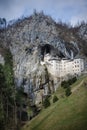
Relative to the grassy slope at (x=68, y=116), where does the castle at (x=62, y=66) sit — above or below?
above

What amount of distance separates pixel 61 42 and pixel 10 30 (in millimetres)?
35527

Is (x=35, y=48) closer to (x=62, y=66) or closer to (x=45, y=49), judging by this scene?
(x=45, y=49)

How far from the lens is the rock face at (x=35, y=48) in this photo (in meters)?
133

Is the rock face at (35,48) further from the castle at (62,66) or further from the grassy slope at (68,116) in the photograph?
the grassy slope at (68,116)

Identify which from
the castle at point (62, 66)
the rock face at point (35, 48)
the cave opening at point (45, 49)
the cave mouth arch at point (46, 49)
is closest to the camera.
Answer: the rock face at point (35, 48)

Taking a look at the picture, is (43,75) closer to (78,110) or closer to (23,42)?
(23,42)

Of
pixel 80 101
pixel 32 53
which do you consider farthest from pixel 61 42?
pixel 80 101

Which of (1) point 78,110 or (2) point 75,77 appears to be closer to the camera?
(1) point 78,110

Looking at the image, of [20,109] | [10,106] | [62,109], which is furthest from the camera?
[20,109]

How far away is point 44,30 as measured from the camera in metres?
150

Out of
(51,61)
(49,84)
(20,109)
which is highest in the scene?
(51,61)

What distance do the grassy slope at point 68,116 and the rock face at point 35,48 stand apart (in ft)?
133

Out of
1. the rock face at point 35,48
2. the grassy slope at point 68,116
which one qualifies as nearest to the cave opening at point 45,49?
the rock face at point 35,48

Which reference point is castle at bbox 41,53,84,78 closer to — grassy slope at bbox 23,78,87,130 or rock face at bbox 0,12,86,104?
rock face at bbox 0,12,86,104
